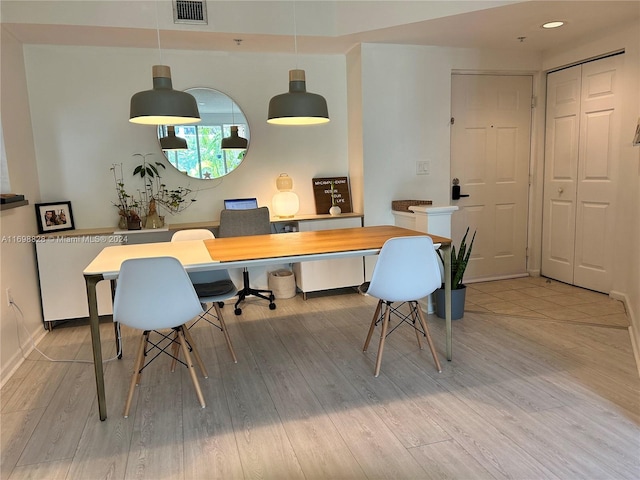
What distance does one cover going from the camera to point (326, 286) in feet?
13.9

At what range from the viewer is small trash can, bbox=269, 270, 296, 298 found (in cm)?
431

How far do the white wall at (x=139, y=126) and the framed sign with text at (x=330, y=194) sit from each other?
0.41 feet

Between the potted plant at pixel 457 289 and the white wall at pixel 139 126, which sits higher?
the white wall at pixel 139 126

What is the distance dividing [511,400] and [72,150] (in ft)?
12.5

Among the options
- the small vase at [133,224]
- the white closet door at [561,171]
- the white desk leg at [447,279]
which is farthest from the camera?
the white closet door at [561,171]

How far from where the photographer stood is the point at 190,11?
11.4 ft

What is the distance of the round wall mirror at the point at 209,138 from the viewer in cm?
408

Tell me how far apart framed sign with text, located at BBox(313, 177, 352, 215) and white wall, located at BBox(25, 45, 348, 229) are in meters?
0.13

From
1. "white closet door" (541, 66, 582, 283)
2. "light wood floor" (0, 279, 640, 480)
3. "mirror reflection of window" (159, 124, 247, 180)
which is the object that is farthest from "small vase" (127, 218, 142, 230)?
"white closet door" (541, 66, 582, 283)

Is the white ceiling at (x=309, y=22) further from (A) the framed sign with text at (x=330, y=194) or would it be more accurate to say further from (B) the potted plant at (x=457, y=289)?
(B) the potted plant at (x=457, y=289)

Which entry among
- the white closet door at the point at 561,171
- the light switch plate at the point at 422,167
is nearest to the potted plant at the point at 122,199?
the light switch plate at the point at 422,167

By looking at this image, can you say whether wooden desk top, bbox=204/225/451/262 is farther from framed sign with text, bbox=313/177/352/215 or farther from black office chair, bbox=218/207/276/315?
framed sign with text, bbox=313/177/352/215

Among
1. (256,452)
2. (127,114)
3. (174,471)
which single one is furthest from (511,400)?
(127,114)

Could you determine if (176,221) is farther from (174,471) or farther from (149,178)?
(174,471)
